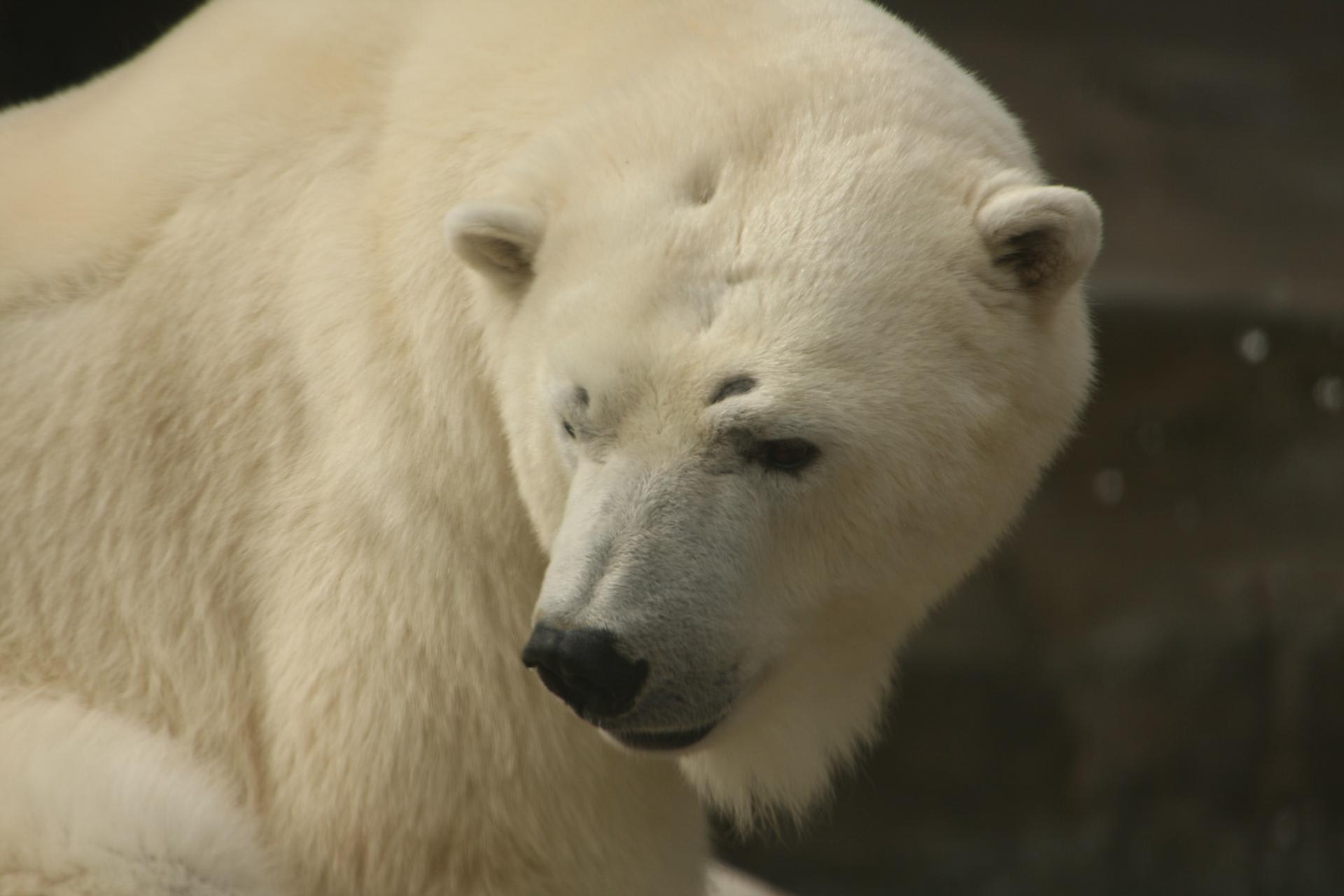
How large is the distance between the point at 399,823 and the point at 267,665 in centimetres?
38

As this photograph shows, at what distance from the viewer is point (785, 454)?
6.52ft

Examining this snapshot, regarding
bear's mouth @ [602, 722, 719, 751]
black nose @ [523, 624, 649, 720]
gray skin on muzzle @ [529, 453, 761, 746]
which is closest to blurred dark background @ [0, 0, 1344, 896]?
bear's mouth @ [602, 722, 719, 751]

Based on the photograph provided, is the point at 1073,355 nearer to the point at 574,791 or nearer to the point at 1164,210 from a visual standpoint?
the point at 574,791

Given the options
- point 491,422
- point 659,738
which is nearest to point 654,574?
point 659,738

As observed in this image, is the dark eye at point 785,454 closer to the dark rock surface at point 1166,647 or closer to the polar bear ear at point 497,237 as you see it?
the polar bear ear at point 497,237

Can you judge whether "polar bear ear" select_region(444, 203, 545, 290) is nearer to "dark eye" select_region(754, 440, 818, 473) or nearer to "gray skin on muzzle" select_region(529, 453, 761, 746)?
"gray skin on muzzle" select_region(529, 453, 761, 746)

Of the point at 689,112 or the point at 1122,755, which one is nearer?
the point at 689,112

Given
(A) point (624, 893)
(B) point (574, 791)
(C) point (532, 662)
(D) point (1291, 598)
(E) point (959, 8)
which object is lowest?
(D) point (1291, 598)

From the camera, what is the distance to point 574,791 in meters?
2.36

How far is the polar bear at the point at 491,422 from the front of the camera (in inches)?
77.5

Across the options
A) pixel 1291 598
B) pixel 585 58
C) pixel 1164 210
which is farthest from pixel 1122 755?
pixel 585 58

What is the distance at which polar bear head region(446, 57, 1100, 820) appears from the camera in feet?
6.31

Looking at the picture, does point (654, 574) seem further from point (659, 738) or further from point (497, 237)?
point (497, 237)

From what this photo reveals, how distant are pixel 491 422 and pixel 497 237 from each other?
0.35m
